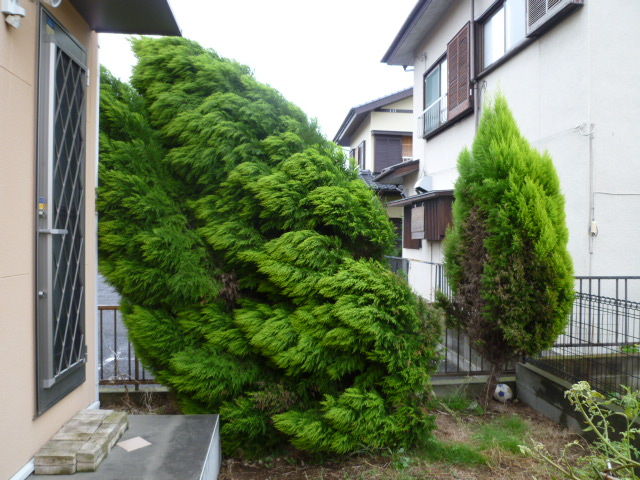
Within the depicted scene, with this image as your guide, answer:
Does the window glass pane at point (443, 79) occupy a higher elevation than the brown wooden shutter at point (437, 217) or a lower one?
higher

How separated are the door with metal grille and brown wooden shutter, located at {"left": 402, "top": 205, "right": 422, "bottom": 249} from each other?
338 inches

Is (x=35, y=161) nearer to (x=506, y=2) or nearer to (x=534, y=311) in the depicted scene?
(x=534, y=311)

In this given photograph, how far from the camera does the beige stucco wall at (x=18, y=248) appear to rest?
2.33m

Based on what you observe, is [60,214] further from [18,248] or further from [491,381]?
[491,381]

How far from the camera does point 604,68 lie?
5.50 metres

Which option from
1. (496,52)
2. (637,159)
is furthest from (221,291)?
(496,52)

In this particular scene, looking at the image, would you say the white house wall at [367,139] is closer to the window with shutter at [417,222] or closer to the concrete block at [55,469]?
the window with shutter at [417,222]

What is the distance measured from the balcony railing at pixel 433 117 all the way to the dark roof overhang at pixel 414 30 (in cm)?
172

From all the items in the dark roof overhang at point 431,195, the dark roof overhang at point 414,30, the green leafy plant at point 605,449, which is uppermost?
the dark roof overhang at point 414,30

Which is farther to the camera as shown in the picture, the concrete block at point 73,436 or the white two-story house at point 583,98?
the white two-story house at point 583,98

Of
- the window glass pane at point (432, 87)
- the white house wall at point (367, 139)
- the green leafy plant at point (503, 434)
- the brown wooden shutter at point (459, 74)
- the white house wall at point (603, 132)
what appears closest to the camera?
the green leafy plant at point (503, 434)

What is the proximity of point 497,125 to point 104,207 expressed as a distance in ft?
12.3

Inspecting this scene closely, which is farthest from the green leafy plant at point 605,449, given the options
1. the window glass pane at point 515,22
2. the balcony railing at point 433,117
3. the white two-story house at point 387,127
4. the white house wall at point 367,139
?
the white house wall at point 367,139

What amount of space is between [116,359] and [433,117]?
8.90 m
